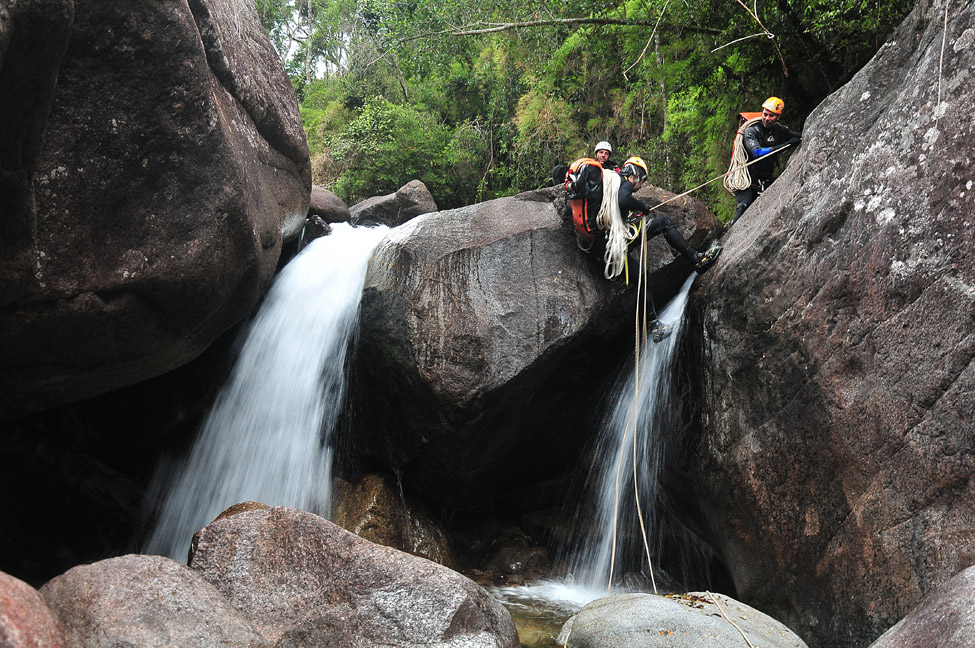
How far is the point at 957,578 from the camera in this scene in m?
3.53

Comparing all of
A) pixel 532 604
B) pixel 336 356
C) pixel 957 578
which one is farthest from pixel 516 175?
pixel 957 578

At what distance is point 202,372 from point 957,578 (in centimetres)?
760

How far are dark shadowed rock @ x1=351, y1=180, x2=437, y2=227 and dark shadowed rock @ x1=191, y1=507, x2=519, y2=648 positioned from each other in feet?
33.0

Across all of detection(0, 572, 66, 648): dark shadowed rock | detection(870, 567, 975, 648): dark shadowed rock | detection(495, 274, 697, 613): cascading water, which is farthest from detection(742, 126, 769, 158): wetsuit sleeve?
detection(0, 572, 66, 648): dark shadowed rock

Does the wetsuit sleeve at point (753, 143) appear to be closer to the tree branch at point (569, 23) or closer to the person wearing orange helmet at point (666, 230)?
the person wearing orange helmet at point (666, 230)

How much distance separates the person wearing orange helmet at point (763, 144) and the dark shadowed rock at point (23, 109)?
6.89 metres

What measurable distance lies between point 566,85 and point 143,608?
37.8 ft

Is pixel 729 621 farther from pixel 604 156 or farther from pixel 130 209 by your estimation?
pixel 130 209

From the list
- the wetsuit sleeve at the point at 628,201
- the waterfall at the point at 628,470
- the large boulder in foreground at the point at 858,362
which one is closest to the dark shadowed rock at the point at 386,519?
the waterfall at the point at 628,470

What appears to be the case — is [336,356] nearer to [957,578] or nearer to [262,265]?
[262,265]

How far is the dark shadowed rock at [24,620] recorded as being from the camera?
2785 mm

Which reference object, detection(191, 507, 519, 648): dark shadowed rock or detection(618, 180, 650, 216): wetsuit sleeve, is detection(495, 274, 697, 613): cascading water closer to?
detection(618, 180, 650, 216): wetsuit sleeve

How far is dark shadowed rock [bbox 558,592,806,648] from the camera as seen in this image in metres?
4.15

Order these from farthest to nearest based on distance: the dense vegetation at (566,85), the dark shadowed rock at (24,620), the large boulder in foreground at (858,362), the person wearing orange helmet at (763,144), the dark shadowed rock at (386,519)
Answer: the dense vegetation at (566,85) → the person wearing orange helmet at (763,144) → the dark shadowed rock at (386,519) → the large boulder in foreground at (858,362) → the dark shadowed rock at (24,620)
